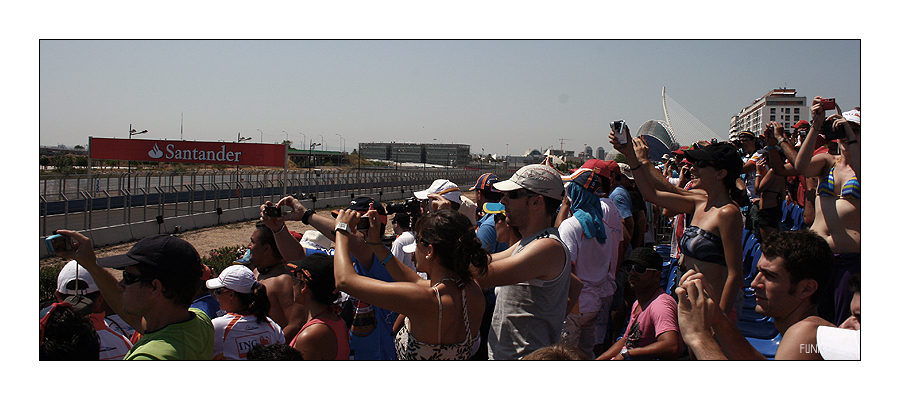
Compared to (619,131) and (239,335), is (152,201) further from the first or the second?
(619,131)

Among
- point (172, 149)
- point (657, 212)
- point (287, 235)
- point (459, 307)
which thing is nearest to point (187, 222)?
point (172, 149)

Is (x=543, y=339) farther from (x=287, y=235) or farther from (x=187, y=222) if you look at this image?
(x=187, y=222)

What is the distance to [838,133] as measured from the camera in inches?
135

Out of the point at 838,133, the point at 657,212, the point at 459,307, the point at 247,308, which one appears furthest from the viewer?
the point at 657,212

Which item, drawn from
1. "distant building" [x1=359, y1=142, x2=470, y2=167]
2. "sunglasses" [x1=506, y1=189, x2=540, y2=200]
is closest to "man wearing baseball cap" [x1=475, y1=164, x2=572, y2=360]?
"sunglasses" [x1=506, y1=189, x2=540, y2=200]

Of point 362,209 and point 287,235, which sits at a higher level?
point 362,209

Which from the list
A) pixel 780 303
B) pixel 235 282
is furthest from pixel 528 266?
pixel 235 282

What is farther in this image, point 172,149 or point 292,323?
point 172,149

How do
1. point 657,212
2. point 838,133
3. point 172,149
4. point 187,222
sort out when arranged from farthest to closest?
1. point 172,149
2. point 187,222
3. point 657,212
4. point 838,133

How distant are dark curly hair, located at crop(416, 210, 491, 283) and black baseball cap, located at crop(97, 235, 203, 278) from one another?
1.11 m

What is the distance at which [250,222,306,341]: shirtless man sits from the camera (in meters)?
3.63

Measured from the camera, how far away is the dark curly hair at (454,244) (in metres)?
2.42

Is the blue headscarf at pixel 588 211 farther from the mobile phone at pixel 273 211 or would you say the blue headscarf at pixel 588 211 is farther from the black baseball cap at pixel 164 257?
the black baseball cap at pixel 164 257

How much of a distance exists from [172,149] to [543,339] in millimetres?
24982
